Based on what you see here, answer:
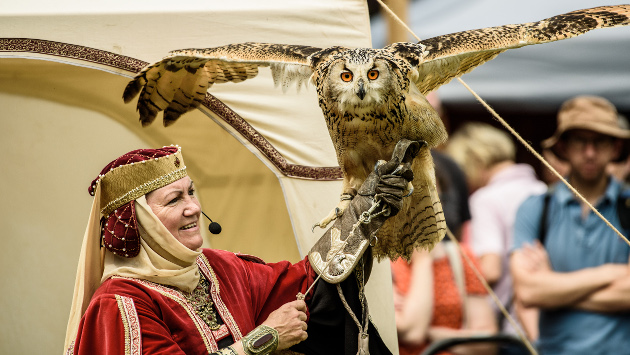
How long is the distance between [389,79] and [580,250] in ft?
6.07

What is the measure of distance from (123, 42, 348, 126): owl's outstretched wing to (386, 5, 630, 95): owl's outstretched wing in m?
0.29

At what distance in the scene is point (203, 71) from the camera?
3.21 metres

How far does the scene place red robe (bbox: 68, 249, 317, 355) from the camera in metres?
2.63

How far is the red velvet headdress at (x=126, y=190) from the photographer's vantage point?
2775 millimetres

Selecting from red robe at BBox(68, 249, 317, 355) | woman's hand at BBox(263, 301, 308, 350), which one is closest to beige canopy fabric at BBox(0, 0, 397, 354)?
red robe at BBox(68, 249, 317, 355)

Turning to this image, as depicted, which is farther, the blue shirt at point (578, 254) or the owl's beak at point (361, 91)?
the blue shirt at point (578, 254)

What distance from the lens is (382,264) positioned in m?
3.56

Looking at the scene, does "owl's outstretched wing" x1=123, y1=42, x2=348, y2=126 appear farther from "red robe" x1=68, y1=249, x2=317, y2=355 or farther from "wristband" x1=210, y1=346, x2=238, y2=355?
"wristband" x1=210, y1=346, x2=238, y2=355

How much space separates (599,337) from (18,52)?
9.23 ft

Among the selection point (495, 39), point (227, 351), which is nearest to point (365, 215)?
point (227, 351)

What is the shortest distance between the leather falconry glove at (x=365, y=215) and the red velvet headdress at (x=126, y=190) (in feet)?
1.94

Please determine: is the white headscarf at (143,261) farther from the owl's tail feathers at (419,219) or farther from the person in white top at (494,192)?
the person in white top at (494,192)

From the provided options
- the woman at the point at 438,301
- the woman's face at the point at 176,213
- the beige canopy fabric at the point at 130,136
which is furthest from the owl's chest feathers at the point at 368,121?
the woman at the point at 438,301

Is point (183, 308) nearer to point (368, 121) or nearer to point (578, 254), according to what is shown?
point (368, 121)
